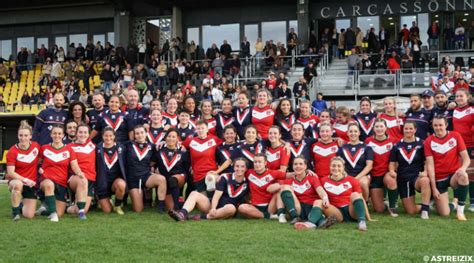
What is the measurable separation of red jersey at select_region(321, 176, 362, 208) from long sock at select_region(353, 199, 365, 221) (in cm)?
28

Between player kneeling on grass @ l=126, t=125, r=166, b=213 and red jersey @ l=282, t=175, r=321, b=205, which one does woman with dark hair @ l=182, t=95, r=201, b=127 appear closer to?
player kneeling on grass @ l=126, t=125, r=166, b=213

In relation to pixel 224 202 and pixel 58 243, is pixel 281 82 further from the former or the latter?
pixel 58 243

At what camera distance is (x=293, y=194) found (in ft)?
24.9

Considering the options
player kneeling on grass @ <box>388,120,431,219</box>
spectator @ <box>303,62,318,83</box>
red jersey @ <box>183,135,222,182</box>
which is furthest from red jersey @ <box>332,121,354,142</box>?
spectator @ <box>303,62,318,83</box>

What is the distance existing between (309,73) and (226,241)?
14879 mm

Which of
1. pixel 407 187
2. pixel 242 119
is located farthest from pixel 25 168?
pixel 407 187

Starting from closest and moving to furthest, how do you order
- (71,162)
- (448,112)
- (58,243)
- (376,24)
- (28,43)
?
1. (58,243)
2. (71,162)
3. (448,112)
4. (376,24)
5. (28,43)

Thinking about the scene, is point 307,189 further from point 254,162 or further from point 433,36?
point 433,36

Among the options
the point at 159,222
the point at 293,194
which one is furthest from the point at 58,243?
the point at 293,194

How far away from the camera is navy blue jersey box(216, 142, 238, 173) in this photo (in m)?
8.64

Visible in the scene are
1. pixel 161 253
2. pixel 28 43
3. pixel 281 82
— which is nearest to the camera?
pixel 161 253

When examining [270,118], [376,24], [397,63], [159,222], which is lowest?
[159,222]

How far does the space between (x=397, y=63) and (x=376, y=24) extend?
19.9ft

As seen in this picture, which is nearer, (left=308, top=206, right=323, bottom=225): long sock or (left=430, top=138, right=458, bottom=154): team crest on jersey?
(left=308, top=206, right=323, bottom=225): long sock
